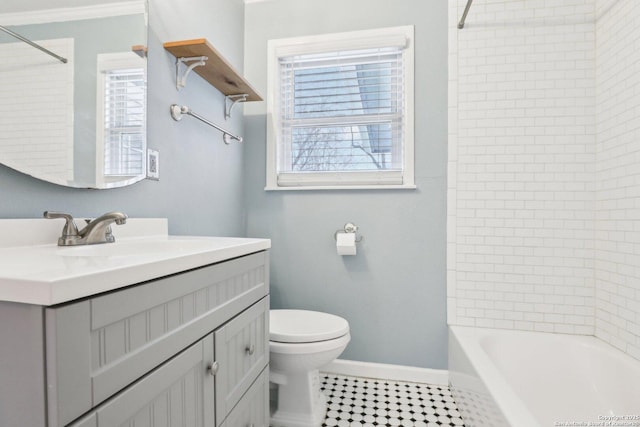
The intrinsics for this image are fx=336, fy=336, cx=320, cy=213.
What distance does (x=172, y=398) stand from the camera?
0.74 meters

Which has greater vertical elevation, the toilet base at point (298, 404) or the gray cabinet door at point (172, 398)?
the gray cabinet door at point (172, 398)

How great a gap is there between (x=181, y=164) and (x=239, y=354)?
94 centimetres

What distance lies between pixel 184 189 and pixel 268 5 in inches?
55.0

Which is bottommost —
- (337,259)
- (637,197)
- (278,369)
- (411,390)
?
(411,390)

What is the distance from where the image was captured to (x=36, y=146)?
94 cm

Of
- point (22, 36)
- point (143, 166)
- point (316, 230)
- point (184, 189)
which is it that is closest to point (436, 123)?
point (316, 230)

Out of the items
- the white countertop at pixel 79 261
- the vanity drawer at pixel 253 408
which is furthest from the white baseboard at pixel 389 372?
the white countertop at pixel 79 261

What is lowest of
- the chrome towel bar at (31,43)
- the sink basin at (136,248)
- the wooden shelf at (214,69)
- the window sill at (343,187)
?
the sink basin at (136,248)

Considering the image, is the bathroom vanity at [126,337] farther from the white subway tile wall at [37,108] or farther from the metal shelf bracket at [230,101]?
the metal shelf bracket at [230,101]

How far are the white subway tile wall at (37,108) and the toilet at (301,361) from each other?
3.45 feet

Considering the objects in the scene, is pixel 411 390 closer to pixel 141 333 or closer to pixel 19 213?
pixel 141 333

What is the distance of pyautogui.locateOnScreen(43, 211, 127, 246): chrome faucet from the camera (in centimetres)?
98

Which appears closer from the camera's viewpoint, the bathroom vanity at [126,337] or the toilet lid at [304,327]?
the bathroom vanity at [126,337]

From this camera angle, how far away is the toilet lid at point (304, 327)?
150 centimetres
